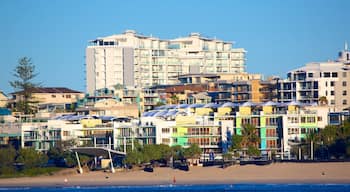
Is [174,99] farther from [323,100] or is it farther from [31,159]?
[31,159]

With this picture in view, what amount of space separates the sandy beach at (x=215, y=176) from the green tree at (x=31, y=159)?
243 cm

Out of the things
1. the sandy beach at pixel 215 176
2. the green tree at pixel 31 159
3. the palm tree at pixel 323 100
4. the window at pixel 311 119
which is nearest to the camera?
the sandy beach at pixel 215 176

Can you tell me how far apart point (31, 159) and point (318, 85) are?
32.9 m

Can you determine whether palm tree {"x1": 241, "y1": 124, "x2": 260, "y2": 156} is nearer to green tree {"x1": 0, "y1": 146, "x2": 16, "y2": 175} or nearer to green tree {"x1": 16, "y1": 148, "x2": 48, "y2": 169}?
green tree {"x1": 16, "y1": 148, "x2": 48, "y2": 169}

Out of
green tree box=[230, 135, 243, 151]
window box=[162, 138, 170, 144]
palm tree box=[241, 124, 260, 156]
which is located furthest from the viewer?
window box=[162, 138, 170, 144]

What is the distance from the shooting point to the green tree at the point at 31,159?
88062mm

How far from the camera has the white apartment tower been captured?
143500 millimetres

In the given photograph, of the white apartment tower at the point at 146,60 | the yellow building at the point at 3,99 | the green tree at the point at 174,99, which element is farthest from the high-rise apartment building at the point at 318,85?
the white apartment tower at the point at 146,60

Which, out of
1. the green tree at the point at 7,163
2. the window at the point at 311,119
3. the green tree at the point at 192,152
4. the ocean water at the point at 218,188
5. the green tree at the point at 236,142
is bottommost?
the ocean water at the point at 218,188

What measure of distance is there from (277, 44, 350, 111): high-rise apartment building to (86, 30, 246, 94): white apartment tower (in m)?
30.7

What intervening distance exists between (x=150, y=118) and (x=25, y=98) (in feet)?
90.2

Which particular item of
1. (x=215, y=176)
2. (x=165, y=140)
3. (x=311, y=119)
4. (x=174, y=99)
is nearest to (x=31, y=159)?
(x=165, y=140)

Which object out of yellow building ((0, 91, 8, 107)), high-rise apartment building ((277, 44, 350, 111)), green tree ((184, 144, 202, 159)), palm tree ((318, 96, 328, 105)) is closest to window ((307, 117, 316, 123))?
green tree ((184, 144, 202, 159))

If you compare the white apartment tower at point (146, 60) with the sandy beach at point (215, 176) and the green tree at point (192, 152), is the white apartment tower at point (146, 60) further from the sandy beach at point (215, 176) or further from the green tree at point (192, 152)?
the sandy beach at point (215, 176)
